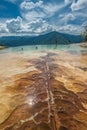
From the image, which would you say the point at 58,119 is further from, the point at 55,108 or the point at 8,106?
the point at 8,106

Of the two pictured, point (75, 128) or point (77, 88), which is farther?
point (77, 88)

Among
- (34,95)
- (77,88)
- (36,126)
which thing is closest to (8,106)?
(34,95)

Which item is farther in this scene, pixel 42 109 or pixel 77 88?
pixel 77 88

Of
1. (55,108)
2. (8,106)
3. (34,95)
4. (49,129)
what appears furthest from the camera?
(34,95)

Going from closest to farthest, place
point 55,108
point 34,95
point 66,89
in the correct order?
point 55,108 < point 34,95 < point 66,89

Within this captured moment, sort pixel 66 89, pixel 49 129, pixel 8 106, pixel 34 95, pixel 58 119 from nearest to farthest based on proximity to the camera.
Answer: pixel 49 129
pixel 58 119
pixel 8 106
pixel 34 95
pixel 66 89

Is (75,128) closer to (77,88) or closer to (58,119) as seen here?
(58,119)

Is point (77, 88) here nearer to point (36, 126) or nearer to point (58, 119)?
point (58, 119)

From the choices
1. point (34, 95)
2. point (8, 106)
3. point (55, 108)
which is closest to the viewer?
point (55, 108)

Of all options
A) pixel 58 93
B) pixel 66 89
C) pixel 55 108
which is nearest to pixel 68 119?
pixel 55 108
